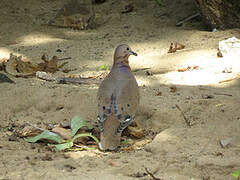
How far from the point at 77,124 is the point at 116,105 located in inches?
18.7

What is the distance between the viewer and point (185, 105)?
4344 mm

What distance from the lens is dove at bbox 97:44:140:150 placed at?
3713 millimetres

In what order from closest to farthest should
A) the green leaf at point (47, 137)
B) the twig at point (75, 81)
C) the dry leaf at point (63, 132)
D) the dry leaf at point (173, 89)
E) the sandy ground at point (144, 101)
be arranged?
the sandy ground at point (144, 101) < the green leaf at point (47, 137) < the dry leaf at point (63, 132) < the dry leaf at point (173, 89) < the twig at point (75, 81)

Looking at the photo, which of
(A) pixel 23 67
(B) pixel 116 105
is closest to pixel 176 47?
(A) pixel 23 67

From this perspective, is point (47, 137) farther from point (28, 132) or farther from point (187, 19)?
point (187, 19)

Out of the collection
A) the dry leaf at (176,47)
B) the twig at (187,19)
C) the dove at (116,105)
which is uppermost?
the twig at (187,19)

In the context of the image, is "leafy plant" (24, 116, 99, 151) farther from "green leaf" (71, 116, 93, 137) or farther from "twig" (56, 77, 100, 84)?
"twig" (56, 77, 100, 84)

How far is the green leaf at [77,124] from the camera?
155 inches

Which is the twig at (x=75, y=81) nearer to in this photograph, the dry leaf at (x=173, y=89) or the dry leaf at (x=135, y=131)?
the dry leaf at (x=173, y=89)

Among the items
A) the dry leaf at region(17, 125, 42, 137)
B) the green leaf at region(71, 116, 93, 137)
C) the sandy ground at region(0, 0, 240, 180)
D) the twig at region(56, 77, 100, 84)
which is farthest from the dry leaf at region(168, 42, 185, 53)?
the dry leaf at region(17, 125, 42, 137)

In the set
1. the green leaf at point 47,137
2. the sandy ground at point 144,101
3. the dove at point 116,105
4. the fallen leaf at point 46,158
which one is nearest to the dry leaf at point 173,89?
the sandy ground at point 144,101

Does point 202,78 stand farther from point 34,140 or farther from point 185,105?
point 34,140

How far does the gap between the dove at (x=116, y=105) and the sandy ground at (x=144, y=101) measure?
0.20m

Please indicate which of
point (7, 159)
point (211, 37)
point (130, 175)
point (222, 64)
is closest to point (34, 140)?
point (7, 159)
